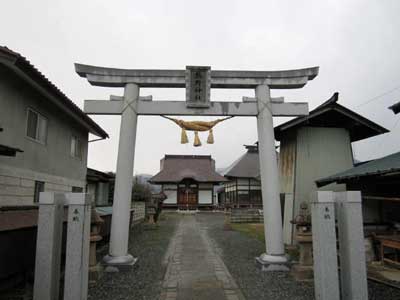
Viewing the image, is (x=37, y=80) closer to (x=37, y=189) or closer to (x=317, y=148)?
(x=37, y=189)

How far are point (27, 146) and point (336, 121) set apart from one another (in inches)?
412

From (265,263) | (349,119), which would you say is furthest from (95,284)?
(349,119)

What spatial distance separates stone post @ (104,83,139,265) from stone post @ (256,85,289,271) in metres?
3.46

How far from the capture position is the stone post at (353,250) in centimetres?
429

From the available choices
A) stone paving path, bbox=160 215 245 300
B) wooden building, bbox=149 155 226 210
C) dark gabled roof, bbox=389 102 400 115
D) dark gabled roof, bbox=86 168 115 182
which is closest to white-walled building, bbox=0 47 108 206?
A: stone paving path, bbox=160 215 245 300

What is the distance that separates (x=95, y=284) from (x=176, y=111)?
4.63 meters

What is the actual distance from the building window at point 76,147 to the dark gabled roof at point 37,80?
1.08 meters

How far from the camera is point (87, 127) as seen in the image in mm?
12039

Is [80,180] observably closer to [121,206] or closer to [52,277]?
[121,206]

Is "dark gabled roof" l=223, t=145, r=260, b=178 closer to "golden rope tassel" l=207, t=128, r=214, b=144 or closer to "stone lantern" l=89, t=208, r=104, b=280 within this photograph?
"golden rope tassel" l=207, t=128, r=214, b=144

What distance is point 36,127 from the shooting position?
27.7 ft

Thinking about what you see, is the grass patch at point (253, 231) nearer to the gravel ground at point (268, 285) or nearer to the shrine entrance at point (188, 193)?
the gravel ground at point (268, 285)

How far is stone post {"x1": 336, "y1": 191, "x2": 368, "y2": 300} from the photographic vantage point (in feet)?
14.1

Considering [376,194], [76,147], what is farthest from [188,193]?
[376,194]
